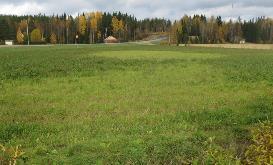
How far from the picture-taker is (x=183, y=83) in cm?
2633

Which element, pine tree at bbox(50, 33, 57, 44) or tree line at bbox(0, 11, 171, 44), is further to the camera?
tree line at bbox(0, 11, 171, 44)

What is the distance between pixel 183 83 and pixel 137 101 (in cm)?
758

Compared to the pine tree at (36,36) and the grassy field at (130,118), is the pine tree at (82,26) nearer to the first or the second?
the pine tree at (36,36)

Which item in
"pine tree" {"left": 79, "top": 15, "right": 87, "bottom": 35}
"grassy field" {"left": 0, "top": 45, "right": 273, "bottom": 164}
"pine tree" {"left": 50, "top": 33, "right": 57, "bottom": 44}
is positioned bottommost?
"grassy field" {"left": 0, "top": 45, "right": 273, "bottom": 164}

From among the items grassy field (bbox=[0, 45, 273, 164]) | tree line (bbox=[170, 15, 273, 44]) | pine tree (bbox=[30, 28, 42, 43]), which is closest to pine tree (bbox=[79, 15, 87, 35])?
pine tree (bbox=[30, 28, 42, 43])

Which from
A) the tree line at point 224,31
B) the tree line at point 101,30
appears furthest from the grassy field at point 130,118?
the tree line at point 224,31

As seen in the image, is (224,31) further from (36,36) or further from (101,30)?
(36,36)

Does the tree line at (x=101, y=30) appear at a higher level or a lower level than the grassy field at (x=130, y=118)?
higher

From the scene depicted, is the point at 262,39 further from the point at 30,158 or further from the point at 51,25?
the point at 30,158

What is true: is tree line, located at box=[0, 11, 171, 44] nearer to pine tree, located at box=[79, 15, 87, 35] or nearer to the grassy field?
pine tree, located at box=[79, 15, 87, 35]

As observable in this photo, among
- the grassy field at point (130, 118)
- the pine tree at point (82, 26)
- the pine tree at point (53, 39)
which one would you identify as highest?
the pine tree at point (82, 26)

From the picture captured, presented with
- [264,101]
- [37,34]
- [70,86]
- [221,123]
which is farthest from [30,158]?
[37,34]

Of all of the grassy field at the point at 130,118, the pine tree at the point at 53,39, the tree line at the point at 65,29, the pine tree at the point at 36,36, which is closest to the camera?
the grassy field at the point at 130,118

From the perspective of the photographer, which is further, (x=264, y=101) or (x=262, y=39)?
(x=262, y=39)
